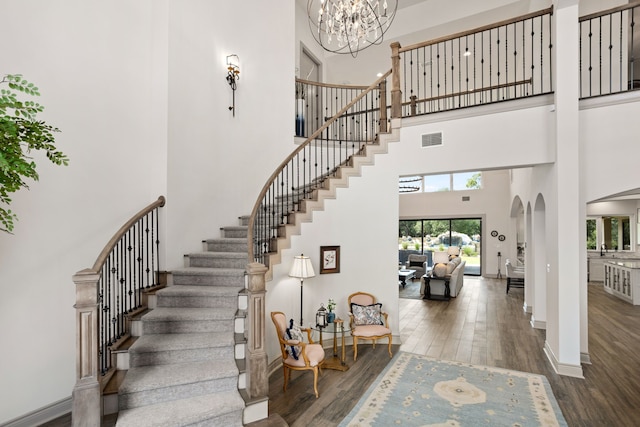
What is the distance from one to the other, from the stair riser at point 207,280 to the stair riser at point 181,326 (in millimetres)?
635

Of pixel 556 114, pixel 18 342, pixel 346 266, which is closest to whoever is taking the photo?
pixel 18 342

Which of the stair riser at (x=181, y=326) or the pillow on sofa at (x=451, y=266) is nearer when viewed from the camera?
the stair riser at (x=181, y=326)

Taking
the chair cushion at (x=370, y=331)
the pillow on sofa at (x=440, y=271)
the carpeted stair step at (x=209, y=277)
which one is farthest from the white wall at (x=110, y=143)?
Result: the pillow on sofa at (x=440, y=271)

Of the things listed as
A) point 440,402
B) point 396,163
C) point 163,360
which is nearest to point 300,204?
point 396,163

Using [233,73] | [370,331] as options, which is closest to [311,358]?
[370,331]

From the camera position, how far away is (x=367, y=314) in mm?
5109

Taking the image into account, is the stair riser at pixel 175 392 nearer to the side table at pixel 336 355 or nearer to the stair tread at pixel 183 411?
the stair tread at pixel 183 411

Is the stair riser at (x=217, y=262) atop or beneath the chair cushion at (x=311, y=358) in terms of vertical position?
atop

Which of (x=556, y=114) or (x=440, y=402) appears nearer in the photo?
(x=440, y=402)

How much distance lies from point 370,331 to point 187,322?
2590 mm

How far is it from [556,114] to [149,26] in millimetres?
5604

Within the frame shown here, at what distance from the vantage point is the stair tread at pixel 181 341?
3357 millimetres

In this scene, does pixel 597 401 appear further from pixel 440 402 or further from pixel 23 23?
pixel 23 23

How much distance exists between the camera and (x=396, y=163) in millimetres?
5621
